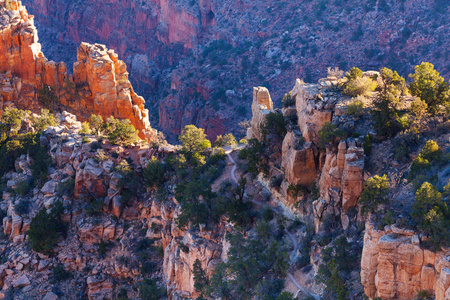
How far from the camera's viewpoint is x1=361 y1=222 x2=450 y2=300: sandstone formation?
25.9m

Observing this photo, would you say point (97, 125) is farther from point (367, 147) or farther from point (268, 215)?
point (367, 147)

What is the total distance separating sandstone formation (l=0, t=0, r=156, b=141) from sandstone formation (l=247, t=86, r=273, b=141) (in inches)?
972

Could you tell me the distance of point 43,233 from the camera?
53156 mm

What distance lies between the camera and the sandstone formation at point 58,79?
7556 centimetres

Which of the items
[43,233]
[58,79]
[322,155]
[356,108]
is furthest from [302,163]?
[58,79]

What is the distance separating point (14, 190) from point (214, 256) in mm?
28193

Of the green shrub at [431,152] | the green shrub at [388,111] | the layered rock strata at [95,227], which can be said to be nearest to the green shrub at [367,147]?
the green shrub at [388,111]

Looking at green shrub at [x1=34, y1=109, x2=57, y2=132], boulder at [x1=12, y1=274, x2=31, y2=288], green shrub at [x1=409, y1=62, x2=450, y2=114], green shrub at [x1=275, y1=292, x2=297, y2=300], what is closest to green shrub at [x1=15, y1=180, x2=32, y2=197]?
green shrub at [x1=34, y1=109, x2=57, y2=132]

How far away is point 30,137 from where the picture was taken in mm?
63875

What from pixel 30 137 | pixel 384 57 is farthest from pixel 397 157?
pixel 384 57

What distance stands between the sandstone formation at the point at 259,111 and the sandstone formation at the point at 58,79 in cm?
2470

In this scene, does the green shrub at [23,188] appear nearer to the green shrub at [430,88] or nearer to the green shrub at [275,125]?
the green shrub at [275,125]

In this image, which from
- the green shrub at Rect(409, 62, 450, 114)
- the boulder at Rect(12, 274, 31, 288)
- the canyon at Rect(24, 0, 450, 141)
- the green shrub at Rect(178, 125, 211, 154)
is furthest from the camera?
the canyon at Rect(24, 0, 450, 141)

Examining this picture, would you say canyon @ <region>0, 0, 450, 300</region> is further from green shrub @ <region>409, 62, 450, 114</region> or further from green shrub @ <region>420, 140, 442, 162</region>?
green shrub @ <region>409, 62, 450, 114</region>
